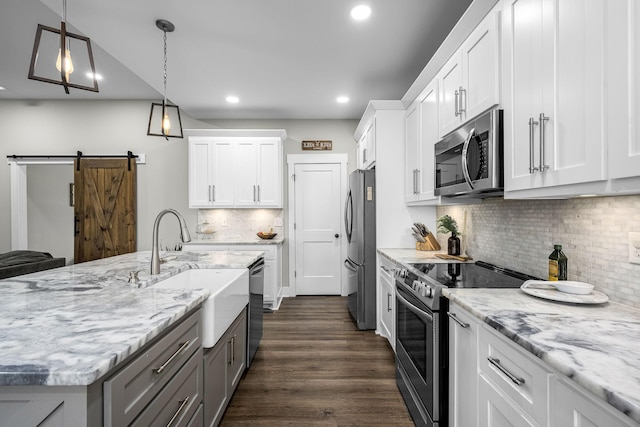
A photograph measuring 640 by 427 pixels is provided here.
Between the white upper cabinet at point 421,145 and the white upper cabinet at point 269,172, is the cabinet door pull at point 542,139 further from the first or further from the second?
the white upper cabinet at point 269,172

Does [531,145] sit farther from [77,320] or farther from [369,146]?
[369,146]

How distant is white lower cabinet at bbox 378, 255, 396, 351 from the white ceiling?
197 centimetres

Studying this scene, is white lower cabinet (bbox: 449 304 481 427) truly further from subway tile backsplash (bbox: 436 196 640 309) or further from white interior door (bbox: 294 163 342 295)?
white interior door (bbox: 294 163 342 295)

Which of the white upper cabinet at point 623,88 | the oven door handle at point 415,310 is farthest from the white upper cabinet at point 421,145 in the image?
the white upper cabinet at point 623,88

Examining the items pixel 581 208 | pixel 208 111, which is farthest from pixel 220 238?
pixel 581 208

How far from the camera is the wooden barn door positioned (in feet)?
15.2

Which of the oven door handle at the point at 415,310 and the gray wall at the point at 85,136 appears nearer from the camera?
the oven door handle at the point at 415,310

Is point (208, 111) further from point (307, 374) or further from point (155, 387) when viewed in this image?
point (155, 387)

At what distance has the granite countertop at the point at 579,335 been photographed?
27.3 inches

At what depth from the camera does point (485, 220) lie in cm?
244

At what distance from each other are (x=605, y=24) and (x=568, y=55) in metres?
0.16

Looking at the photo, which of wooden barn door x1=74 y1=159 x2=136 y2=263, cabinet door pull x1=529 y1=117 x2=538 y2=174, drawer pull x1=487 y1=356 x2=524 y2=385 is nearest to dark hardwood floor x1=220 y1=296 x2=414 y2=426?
drawer pull x1=487 y1=356 x2=524 y2=385

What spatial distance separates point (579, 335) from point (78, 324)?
1.58m

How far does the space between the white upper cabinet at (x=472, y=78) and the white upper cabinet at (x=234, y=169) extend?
9.04 feet
